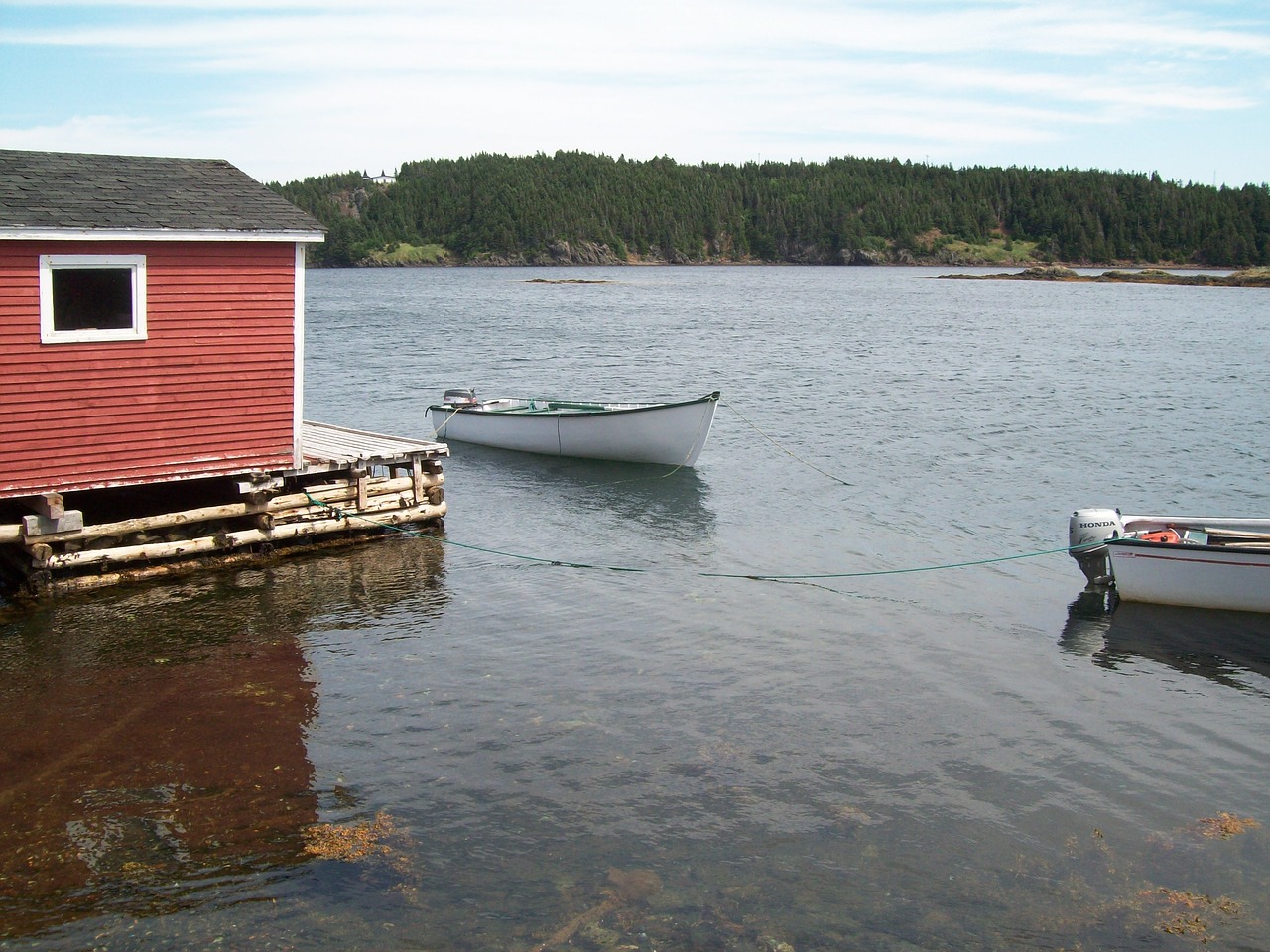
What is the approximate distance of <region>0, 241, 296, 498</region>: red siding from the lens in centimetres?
1331

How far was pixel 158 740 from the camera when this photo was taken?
10414 millimetres

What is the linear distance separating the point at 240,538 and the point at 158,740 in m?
5.64

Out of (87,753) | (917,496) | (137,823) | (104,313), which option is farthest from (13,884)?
(917,496)

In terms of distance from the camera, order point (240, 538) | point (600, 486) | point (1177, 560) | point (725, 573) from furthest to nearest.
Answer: point (600, 486)
point (725, 573)
point (240, 538)
point (1177, 560)

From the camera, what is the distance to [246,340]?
14969 millimetres

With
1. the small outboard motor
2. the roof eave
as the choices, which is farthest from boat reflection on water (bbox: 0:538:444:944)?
the small outboard motor

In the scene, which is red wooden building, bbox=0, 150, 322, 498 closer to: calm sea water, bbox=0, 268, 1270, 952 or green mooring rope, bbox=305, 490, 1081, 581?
green mooring rope, bbox=305, 490, 1081, 581

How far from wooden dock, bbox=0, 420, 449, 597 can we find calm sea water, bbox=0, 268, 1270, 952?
0.52 metres

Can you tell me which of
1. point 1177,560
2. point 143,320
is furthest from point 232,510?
point 1177,560

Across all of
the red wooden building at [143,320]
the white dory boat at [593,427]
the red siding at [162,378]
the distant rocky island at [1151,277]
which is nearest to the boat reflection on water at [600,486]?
the white dory boat at [593,427]

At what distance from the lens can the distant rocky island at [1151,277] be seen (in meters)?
132

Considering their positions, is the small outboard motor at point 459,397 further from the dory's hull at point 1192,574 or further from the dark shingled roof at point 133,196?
the dory's hull at point 1192,574

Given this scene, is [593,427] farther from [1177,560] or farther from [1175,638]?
[1175,638]

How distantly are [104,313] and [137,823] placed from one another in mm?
8829
